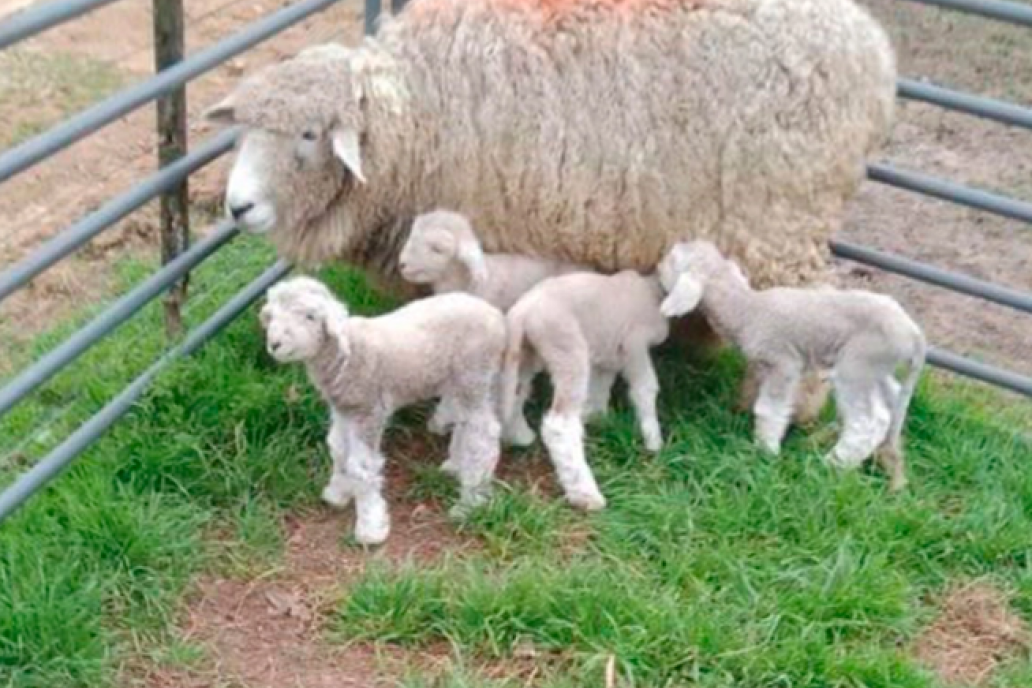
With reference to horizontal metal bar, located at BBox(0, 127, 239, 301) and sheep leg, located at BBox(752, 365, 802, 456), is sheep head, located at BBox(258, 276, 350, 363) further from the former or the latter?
sheep leg, located at BBox(752, 365, 802, 456)

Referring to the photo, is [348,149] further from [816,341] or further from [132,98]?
[816,341]

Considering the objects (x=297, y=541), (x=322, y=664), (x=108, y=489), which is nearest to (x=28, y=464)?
(x=108, y=489)

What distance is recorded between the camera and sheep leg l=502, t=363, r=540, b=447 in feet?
16.9

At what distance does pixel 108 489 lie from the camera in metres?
4.83

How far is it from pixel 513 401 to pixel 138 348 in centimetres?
121

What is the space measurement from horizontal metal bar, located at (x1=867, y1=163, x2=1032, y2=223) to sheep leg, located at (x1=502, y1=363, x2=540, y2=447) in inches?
47.7

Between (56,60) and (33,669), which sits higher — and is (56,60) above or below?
below

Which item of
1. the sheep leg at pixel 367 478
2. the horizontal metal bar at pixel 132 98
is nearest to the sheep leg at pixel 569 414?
the sheep leg at pixel 367 478

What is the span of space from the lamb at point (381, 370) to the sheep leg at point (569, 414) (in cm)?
14

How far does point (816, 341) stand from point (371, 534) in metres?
1.27

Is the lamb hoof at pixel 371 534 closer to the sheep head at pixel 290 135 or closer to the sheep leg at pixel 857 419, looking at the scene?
the sheep head at pixel 290 135

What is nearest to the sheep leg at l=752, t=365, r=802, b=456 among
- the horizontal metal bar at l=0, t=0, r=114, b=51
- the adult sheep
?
the adult sheep

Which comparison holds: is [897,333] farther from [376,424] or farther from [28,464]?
[28,464]

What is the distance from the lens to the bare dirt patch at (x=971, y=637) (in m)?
4.68
